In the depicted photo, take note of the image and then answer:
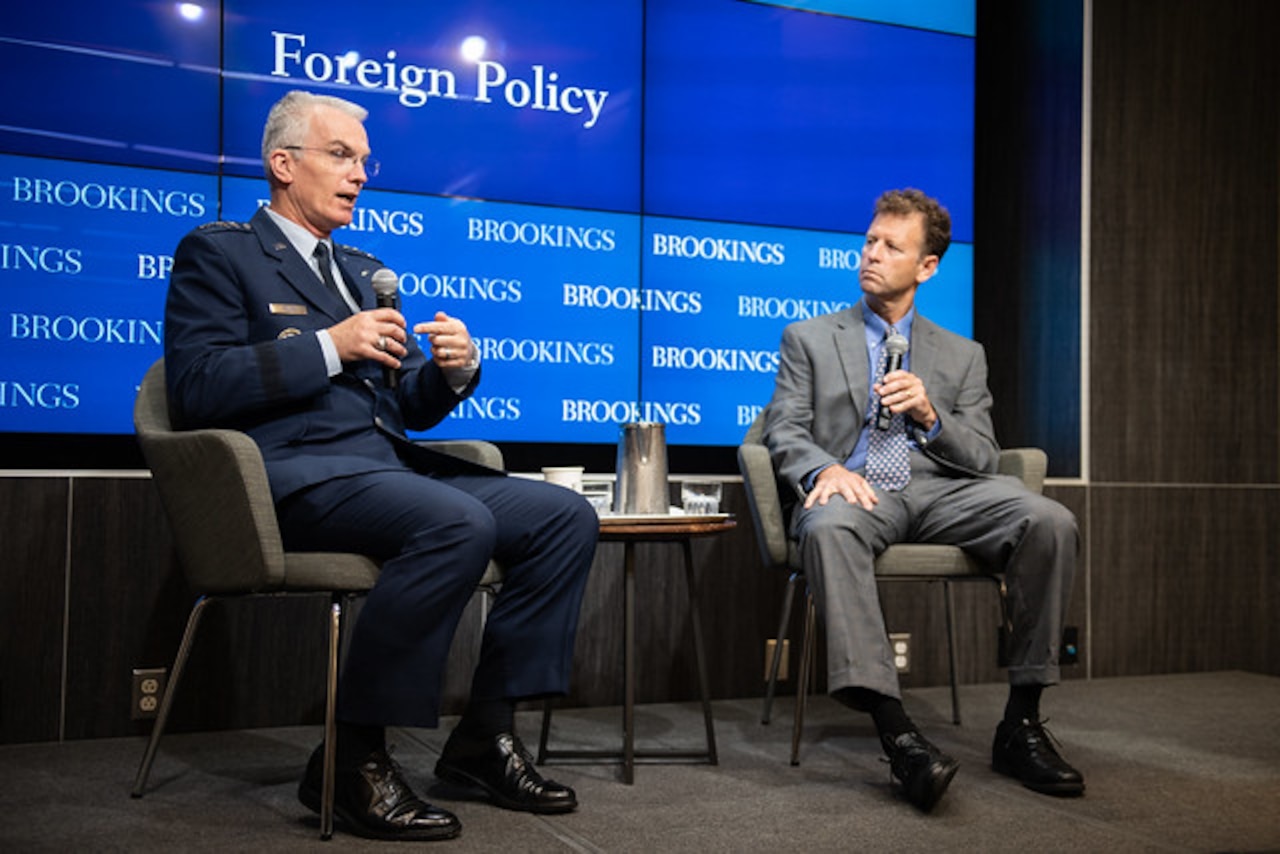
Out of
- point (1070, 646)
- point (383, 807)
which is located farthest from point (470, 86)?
point (1070, 646)

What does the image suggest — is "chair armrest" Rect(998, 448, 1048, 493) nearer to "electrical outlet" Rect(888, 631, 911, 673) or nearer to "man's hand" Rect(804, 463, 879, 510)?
"man's hand" Rect(804, 463, 879, 510)

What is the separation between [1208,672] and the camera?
14.3ft

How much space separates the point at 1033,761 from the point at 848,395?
0.95 metres

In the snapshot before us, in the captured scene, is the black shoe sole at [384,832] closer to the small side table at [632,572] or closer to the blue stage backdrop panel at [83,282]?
the small side table at [632,572]

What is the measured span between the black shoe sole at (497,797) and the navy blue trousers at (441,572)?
17 centimetres

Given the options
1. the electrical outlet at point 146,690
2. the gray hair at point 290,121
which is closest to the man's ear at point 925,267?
the gray hair at point 290,121

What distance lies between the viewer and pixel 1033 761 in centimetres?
260

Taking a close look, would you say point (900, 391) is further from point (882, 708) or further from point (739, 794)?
point (739, 794)

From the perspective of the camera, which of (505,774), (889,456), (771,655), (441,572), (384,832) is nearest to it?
(384,832)

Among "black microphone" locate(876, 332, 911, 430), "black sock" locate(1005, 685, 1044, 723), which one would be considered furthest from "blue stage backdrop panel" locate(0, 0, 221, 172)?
"black sock" locate(1005, 685, 1044, 723)

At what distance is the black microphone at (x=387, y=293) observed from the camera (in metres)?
2.42

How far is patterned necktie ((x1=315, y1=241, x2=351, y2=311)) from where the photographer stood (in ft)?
8.69

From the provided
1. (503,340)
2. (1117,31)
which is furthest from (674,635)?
(1117,31)

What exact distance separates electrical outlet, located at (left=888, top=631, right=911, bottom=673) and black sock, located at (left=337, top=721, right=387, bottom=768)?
6.82 feet
